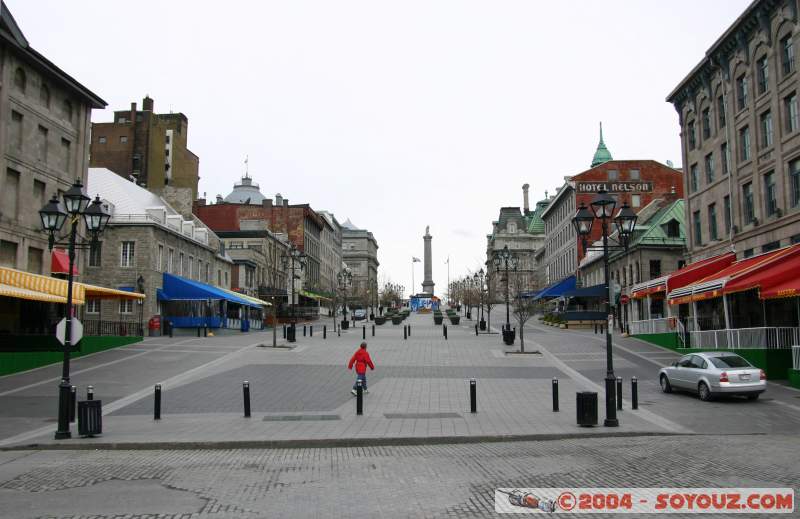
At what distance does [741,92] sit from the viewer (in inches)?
1267

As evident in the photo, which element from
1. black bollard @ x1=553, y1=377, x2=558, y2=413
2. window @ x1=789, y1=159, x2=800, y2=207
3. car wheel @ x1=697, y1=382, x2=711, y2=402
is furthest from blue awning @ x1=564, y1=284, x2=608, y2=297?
black bollard @ x1=553, y1=377, x2=558, y2=413

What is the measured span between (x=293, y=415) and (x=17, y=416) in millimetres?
7053

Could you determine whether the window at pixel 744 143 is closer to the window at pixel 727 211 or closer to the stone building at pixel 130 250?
the window at pixel 727 211

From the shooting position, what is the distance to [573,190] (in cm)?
7338

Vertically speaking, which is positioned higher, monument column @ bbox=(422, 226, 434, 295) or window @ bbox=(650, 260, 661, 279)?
monument column @ bbox=(422, 226, 434, 295)

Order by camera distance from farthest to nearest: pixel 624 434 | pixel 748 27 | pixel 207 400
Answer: pixel 748 27 → pixel 207 400 → pixel 624 434

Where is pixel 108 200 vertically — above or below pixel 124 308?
above

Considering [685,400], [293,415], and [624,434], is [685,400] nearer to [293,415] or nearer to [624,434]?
[624,434]

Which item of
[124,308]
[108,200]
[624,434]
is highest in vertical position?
[108,200]

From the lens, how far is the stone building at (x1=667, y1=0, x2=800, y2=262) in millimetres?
27641

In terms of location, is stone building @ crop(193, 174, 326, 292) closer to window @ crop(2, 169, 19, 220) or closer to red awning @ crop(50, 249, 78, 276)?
red awning @ crop(50, 249, 78, 276)

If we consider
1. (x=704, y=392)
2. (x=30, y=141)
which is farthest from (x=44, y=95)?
(x=704, y=392)

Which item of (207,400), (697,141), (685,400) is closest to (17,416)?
(207,400)

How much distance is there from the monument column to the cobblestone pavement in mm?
125360
